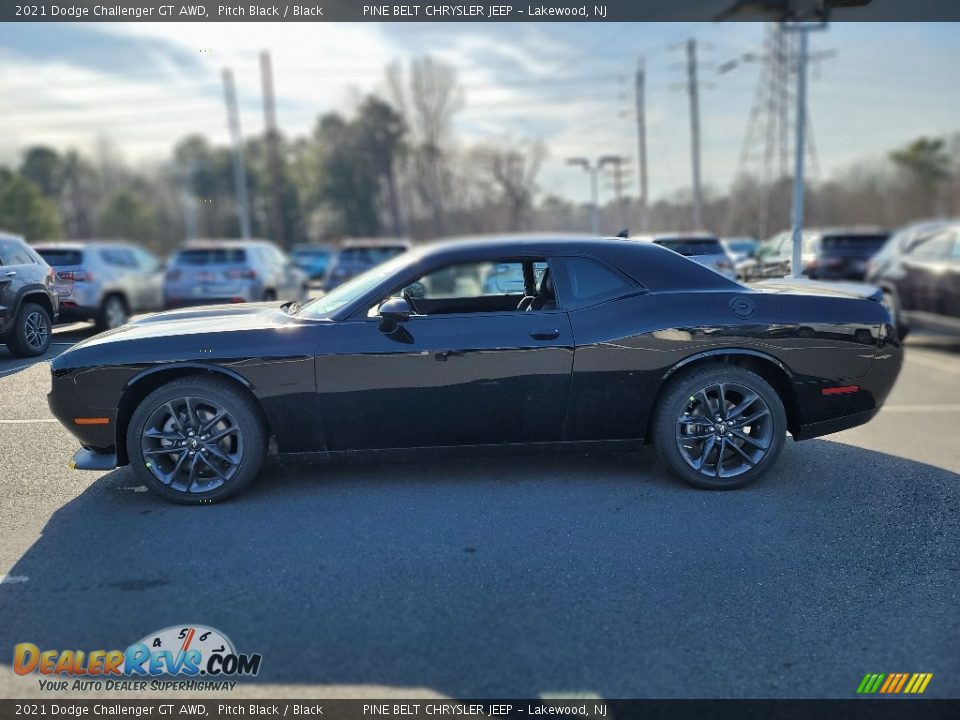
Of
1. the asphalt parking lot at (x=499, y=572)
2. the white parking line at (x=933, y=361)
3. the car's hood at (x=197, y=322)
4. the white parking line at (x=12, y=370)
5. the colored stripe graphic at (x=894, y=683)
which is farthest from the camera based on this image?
the white parking line at (x=933, y=361)

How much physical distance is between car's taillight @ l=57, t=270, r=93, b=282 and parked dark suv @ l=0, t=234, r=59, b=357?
0.06 meters

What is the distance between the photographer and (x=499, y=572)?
3.07m

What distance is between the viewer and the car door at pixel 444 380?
12.6 feet

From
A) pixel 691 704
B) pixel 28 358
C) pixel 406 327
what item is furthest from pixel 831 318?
pixel 28 358

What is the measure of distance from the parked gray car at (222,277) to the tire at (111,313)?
55cm

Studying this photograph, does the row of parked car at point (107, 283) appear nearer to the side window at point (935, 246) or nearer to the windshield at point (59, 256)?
the windshield at point (59, 256)

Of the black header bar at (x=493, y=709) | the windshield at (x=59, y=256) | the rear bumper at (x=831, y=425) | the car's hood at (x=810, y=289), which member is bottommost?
the black header bar at (x=493, y=709)

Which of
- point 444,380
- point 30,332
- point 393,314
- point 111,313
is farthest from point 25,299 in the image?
point 444,380

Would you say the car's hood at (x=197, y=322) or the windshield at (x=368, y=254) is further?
the windshield at (x=368, y=254)

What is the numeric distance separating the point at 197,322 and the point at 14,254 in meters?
0.98

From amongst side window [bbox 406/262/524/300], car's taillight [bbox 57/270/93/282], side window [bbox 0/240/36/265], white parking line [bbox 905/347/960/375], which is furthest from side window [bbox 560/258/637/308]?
white parking line [bbox 905/347/960/375]

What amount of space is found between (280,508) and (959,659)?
3051mm

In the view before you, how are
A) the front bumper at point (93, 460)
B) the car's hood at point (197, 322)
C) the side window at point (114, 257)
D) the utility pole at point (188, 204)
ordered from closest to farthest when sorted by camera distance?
the front bumper at point (93, 460), the car's hood at point (197, 322), the side window at point (114, 257), the utility pole at point (188, 204)

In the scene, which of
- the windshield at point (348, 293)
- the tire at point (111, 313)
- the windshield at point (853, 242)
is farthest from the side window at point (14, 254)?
the windshield at point (853, 242)
